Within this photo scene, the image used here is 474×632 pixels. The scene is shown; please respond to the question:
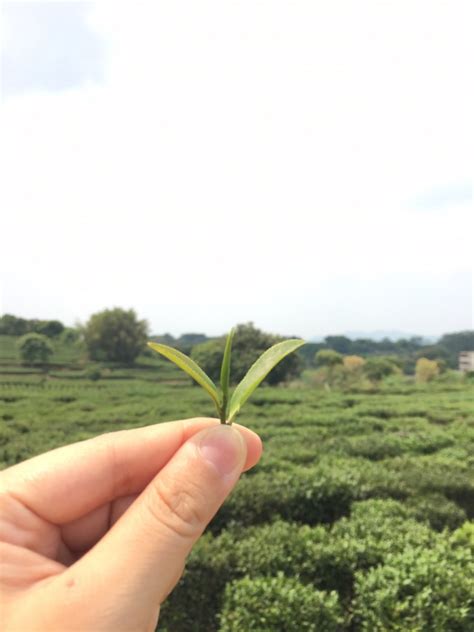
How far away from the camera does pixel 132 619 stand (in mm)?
953

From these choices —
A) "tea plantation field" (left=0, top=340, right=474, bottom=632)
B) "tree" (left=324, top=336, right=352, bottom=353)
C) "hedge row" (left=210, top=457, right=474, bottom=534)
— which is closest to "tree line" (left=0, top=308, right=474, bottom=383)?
"tea plantation field" (left=0, top=340, right=474, bottom=632)

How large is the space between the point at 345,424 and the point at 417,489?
2.91 m

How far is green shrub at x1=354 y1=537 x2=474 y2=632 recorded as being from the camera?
7.05 feet

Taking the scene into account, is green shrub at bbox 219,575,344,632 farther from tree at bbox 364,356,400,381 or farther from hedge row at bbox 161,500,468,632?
tree at bbox 364,356,400,381

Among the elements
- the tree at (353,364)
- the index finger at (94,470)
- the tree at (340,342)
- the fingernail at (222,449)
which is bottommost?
the tree at (353,364)

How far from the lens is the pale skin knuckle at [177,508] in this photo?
1.05 m

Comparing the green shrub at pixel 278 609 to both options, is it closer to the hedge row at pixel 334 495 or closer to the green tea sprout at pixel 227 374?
the hedge row at pixel 334 495

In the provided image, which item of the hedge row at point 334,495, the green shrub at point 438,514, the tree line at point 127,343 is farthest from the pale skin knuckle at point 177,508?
the tree line at point 127,343

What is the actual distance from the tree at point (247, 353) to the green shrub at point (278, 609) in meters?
9.47

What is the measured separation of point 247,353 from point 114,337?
4670 millimetres

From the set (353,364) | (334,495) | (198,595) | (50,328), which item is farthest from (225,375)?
(50,328)

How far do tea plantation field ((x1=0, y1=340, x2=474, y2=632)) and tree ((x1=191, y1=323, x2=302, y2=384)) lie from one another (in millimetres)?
5144

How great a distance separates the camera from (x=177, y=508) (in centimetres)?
106

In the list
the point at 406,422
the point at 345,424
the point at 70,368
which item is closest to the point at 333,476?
the point at 345,424
